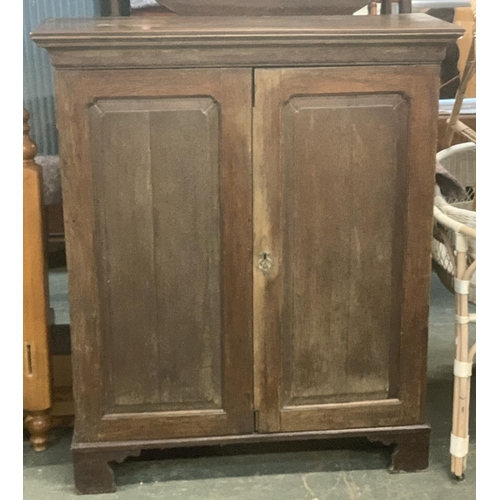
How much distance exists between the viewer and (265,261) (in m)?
2.01

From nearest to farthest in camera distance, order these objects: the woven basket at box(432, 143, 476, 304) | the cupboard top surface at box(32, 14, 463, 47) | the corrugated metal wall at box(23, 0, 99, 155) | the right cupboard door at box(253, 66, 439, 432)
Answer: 1. the cupboard top surface at box(32, 14, 463, 47)
2. the right cupboard door at box(253, 66, 439, 432)
3. the woven basket at box(432, 143, 476, 304)
4. the corrugated metal wall at box(23, 0, 99, 155)

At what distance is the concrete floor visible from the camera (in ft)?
6.89

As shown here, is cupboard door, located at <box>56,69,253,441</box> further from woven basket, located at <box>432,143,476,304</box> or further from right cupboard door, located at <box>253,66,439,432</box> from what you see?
woven basket, located at <box>432,143,476,304</box>

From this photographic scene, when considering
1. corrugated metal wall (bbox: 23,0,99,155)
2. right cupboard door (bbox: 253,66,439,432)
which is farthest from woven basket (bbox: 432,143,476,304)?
corrugated metal wall (bbox: 23,0,99,155)

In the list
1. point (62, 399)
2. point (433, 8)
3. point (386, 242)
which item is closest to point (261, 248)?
point (386, 242)

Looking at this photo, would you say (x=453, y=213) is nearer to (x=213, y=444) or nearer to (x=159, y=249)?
(x=159, y=249)

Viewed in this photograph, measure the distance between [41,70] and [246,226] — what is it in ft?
6.07

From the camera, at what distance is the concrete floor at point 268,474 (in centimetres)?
210

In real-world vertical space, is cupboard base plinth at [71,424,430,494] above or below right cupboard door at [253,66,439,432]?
below

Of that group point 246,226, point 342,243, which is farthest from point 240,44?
point 342,243

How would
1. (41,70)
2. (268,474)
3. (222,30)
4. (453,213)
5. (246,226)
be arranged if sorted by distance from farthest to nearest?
1. (41,70)
2. (268,474)
3. (453,213)
4. (246,226)
5. (222,30)

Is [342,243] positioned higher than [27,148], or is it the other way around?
[27,148]

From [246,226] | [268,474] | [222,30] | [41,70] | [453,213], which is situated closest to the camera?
[222,30]
